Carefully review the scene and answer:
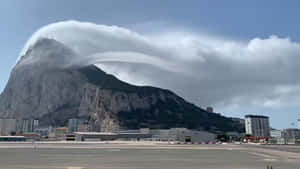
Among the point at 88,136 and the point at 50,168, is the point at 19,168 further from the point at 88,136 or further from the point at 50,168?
the point at 88,136

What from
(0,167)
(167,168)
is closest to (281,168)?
(167,168)

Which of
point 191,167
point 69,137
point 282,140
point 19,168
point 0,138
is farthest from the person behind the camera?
point 69,137

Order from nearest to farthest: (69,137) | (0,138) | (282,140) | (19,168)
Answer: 1. (19,168)
2. (282,140)
3. (0,138)
4. (69,137)

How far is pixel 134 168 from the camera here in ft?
83.4

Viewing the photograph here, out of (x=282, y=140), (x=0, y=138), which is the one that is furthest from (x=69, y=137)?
(x=282, y=140)

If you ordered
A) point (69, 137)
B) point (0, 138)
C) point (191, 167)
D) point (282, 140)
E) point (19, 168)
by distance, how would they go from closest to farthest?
point (19, 168)
point (191, 167)
point (282, 140)
point (0, 138)
point (69, 137)

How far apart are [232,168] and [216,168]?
1.60m

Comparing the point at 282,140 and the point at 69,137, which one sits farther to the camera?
the point at 69,137

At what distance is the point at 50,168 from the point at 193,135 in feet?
529

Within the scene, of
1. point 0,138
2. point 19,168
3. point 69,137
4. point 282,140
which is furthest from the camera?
point 69,137

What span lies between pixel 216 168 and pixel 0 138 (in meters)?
181

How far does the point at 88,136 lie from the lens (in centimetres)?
19775

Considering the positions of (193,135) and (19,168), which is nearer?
(19,168)

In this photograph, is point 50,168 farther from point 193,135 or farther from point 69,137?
point 69,137
